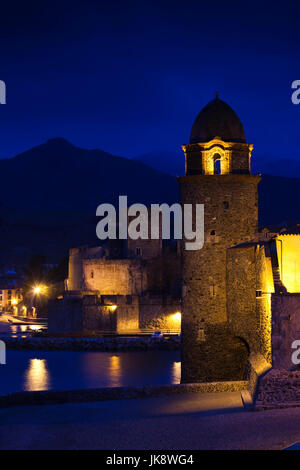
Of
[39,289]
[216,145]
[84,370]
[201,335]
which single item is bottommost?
[84,370]

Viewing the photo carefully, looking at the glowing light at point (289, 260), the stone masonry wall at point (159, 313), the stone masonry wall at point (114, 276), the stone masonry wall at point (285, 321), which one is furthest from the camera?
the stone masonry wall at point (114, 276)

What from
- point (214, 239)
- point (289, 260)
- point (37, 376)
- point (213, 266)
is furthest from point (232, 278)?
point (37, 376)

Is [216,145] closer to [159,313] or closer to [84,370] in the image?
[84,370]

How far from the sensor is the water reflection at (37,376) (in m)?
30.4

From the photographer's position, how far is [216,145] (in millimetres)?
22312

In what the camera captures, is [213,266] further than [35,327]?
No

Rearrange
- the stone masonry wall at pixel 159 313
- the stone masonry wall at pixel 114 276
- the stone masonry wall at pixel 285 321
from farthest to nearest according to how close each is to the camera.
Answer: the stone masonry wall at pixel 114 276
the stone masonry wall at pixel 159 313
the stone masonry wall at pixel 285 321

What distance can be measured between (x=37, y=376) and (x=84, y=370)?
258 cm

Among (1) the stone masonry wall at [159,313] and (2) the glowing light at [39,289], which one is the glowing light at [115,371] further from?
(2) the glowing light at [39,289]

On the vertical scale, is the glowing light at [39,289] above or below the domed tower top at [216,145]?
below

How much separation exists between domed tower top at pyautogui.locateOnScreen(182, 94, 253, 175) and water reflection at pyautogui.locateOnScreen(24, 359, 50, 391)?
1287cm

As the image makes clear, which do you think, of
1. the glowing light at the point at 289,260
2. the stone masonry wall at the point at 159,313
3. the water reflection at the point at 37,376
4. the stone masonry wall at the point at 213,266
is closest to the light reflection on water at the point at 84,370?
the water reflection at the point at 37,376

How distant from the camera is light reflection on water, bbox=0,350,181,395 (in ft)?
99.6
